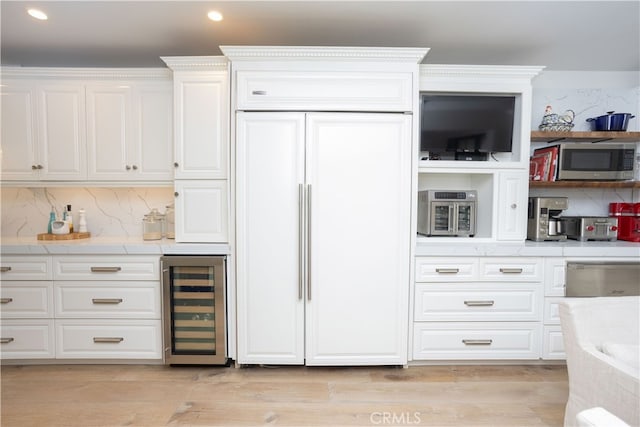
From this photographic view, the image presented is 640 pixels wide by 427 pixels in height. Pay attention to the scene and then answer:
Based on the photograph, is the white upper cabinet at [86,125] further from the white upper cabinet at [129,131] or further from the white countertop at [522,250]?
the white countertop at [522,250]

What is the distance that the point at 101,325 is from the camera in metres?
2.36

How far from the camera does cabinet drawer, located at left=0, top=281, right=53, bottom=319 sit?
2.33 metres

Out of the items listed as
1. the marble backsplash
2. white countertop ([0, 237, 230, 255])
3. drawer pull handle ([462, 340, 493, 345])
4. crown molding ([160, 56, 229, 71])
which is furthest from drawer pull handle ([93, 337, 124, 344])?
drawer pull handle ([462, 340, 493, 345])

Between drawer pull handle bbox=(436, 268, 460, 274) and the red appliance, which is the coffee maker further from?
drawer pull handle bbox=(436, 268, 460, 274)

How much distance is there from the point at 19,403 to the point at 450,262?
3000mm

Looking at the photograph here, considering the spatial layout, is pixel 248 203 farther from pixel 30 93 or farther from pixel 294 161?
pixel 30 93

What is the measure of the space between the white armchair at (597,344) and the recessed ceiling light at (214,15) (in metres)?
2.64

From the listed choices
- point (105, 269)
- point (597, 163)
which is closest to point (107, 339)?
point (105, 269)

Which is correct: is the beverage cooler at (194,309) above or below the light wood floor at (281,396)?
above

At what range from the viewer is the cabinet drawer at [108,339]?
92.7 inches

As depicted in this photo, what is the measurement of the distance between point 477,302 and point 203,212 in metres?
2.16

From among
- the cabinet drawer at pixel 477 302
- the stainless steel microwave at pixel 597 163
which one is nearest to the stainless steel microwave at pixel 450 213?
the cabinet drawer at pixel 477 302

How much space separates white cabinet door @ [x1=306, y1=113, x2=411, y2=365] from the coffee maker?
118cm

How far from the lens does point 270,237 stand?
2.26m
